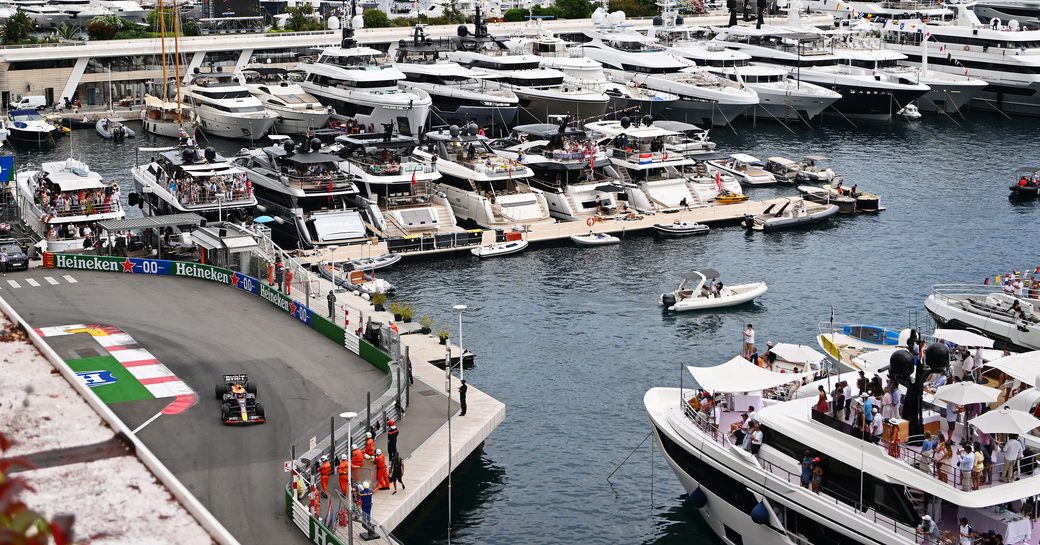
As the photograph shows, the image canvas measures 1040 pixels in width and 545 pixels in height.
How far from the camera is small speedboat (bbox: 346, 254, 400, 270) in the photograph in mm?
67562

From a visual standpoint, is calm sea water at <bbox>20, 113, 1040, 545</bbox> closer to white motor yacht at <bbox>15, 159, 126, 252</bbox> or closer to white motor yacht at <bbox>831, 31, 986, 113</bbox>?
white motor yacht at <bbox>15, 159, 126, 252</bbox>

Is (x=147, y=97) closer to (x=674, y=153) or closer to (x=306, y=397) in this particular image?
(x=674, y=153)

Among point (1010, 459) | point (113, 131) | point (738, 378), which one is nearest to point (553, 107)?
point (113, 131)

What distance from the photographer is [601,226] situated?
251ft

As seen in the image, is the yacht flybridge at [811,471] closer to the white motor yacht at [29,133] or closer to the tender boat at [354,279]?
the tender boat at [354,279]

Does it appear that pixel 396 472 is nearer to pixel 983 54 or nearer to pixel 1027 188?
pixel 1027 188

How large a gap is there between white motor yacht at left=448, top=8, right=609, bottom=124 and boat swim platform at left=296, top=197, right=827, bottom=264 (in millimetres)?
28907

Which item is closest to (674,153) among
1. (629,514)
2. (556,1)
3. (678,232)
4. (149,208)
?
(678,232)

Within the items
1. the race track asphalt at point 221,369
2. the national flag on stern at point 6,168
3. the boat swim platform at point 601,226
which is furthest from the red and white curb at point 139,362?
the national flag on stern at point 6,168

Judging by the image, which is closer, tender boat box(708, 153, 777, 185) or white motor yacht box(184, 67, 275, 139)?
tender boat box(708, 153, 777, 185)

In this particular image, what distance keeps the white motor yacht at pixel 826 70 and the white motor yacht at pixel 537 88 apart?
2265 cm

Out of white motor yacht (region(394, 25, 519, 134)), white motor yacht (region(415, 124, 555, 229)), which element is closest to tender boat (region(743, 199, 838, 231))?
white motor yacht (region(415, 124, 555, 229))

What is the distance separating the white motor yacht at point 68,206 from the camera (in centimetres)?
6353

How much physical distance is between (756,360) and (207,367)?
17.9 metres
